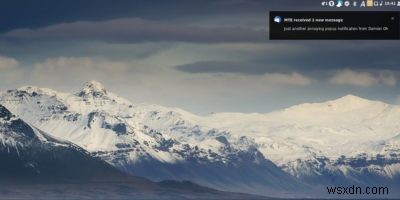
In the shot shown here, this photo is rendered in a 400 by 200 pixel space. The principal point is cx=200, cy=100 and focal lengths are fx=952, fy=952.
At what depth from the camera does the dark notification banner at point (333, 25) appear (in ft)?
375

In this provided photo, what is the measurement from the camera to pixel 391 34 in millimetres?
115562

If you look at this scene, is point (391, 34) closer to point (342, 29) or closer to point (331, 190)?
point (342, 29)

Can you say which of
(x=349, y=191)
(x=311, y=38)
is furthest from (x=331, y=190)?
(x=311, y=38)

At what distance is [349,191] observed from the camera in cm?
11869

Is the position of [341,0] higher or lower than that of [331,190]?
higher

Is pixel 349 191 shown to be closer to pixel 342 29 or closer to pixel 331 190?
pixel 331 190

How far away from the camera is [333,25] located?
114500 mm

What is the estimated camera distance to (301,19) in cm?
11531

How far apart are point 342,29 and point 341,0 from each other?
3.54 metres

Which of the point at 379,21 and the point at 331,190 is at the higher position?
the point at 379,21

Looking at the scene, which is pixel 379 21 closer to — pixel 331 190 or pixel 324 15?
pixel 324 15

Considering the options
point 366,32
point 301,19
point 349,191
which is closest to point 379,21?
point 366,32

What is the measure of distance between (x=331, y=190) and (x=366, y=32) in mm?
20611

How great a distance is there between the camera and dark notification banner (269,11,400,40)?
11444cm
